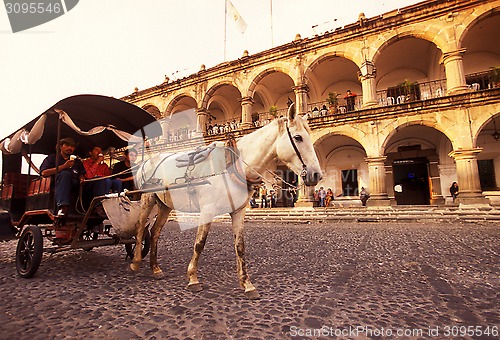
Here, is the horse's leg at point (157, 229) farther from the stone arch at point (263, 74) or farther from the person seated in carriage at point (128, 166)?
the stone arch at point (263, 74)

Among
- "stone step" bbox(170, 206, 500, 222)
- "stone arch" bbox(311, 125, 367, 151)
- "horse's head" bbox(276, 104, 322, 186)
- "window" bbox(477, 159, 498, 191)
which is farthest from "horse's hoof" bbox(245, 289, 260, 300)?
"window" bbox(477, 159, 498, 191)

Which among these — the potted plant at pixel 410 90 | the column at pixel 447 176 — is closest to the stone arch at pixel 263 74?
the potted plant at pixel 410 90

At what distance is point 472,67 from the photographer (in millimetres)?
16094

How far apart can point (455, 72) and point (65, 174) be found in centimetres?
1635

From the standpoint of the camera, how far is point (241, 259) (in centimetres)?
281

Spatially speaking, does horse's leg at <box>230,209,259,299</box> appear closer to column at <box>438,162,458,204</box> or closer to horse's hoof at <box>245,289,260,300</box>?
horse's hoof at <box>245,289,260,300</box>

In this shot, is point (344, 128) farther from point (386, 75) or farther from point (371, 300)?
point (371, 300)

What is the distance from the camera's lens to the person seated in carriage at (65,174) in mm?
3729

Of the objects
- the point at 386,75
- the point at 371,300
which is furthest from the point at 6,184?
the point at 386,75

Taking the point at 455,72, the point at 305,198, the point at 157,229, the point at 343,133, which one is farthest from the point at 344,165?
the point at 157,229

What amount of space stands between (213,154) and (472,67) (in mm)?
20310

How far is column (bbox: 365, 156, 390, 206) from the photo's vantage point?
13.4 metres

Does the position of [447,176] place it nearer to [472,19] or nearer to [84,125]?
[472,19]

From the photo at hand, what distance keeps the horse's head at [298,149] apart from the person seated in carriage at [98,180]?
3.07 m
